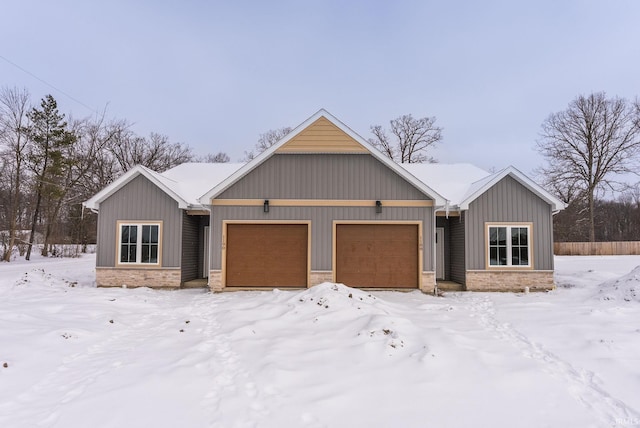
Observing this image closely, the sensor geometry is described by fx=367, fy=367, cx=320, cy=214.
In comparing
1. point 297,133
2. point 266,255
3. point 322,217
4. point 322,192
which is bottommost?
point 266,255

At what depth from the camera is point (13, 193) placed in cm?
2498

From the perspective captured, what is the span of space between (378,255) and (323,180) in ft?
9.75

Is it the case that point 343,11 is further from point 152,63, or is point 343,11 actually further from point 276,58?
point 152,63

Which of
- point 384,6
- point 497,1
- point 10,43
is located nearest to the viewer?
point 497,1

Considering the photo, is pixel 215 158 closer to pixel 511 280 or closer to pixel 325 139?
pixel 325 139

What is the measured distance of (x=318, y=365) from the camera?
16.1 ft

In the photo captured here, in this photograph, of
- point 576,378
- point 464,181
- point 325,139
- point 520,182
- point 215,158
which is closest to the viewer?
point 576,378

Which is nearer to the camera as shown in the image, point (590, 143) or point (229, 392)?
point (229, 392)

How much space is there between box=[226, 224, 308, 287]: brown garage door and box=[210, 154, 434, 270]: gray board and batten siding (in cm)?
35

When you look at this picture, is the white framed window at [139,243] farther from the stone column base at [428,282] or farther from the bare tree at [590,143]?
the bare tree at [590,143]

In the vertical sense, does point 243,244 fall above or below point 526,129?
below

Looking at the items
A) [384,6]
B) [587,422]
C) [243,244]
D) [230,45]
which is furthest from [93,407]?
[230,45]

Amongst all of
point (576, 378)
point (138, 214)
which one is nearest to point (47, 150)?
point (138, 214)

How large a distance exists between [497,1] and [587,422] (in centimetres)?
1356
